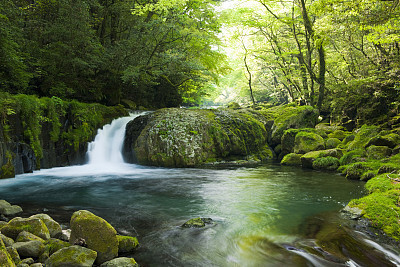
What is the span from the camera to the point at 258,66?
24.0 m

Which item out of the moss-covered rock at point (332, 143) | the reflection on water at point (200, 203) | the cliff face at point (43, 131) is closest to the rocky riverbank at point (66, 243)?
the reflection on water at point (200, 203)

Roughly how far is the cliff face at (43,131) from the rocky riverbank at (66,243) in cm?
579

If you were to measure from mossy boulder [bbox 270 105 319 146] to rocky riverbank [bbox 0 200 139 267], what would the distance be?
12.4m

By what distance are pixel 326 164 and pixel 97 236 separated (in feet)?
29.7

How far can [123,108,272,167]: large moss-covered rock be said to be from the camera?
10.9 meters

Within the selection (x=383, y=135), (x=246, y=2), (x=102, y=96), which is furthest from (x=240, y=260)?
(x=246, y=2)

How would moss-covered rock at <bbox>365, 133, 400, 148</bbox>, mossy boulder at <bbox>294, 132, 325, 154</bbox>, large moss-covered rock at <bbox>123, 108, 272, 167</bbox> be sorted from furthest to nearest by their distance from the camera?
mossy boulder at <bbox>294, 132, 325, 154</bbox>, large moss-covered rock at <bbox>123, 108, 272, 167</bbox>, moss-covered rock at <bbox>365, 133, 400, 148</bbox>

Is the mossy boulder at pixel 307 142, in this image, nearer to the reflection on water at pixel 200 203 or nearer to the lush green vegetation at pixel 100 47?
the reflection on water at pixel 200 203

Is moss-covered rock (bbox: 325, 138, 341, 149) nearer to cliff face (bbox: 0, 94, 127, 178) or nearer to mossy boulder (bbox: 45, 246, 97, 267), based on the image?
cliff face (bbox: 0, 94, 127, 178)

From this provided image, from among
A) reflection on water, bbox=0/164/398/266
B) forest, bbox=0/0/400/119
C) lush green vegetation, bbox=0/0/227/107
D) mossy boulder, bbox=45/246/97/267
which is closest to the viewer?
mossy boulder, bbox=45/246/97/267

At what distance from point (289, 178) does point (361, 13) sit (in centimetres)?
573

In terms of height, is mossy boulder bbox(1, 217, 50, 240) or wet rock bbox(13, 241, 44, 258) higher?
mossy boulder bbox(1, 217, 50, 240)

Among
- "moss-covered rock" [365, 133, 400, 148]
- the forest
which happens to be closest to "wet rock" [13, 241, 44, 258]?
the forest

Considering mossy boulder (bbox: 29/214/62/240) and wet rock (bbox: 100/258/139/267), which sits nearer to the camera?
wet rock (bbox: 100/258/139/267)
